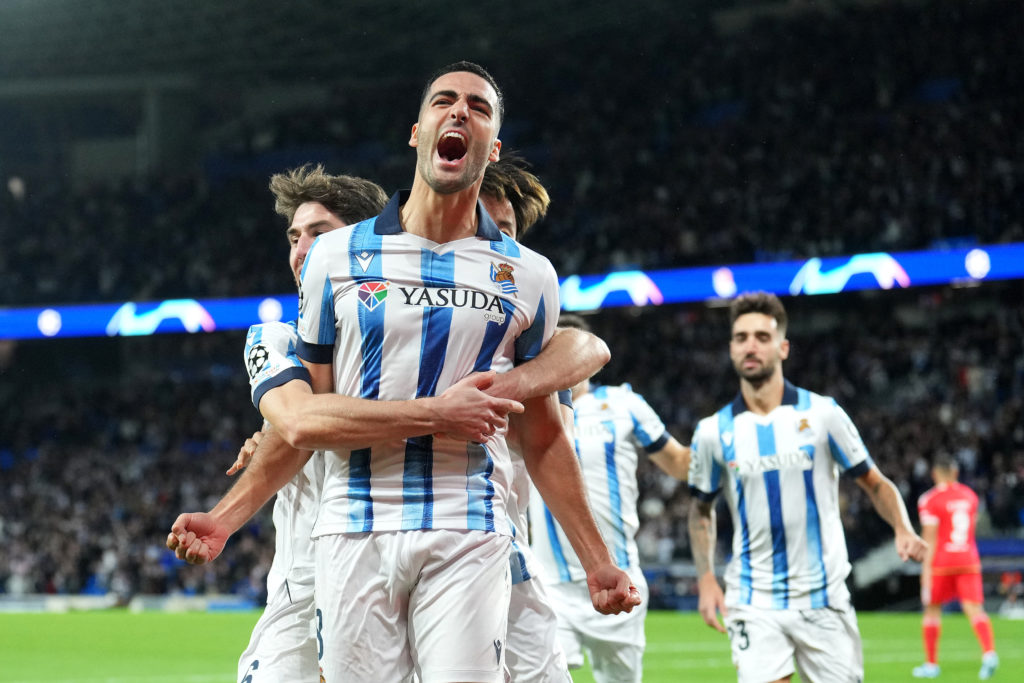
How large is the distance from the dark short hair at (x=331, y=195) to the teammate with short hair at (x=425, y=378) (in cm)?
87

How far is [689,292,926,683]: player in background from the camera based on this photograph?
562cm

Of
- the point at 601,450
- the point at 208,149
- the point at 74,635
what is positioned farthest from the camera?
the point at 208,149

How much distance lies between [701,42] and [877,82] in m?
4.87

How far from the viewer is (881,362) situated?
2400 centimetres

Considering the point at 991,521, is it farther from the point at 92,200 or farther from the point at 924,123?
the point at 92,200

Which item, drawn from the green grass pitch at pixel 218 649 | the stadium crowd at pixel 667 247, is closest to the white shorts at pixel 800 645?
the green grass pitch at pixel 218 649

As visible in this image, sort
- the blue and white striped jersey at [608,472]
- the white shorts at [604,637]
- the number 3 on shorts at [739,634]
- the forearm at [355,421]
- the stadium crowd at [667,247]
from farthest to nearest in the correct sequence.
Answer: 1. the stadium crowd at [667,247]
2. the blue and white striped jersey at [608,472]
3. the white shorts at [604,637]
4. the number 3 on shorts at [739,634]
5. the forearm at [355,421]

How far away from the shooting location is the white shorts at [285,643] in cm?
360

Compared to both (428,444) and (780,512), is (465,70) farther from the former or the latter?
(780,512)

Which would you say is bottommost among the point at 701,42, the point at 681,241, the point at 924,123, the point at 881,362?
the point at 881,362

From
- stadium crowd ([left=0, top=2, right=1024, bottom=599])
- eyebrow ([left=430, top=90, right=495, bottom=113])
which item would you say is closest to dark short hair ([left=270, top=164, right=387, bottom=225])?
eyebrow ([left=430, top=90, right=495, bottom=113])

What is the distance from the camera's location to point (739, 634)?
5.75 m

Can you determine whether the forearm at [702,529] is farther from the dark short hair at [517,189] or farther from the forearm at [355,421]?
the forearm at [355,421]

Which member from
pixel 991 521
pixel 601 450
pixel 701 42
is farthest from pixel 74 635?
pixel 701 42
